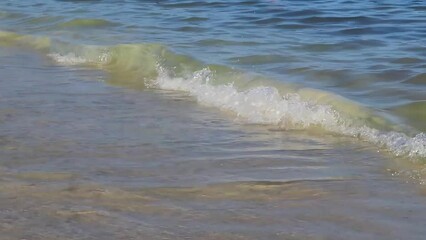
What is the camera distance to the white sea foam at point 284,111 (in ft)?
16.9

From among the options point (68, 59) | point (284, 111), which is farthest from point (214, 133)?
point (68, 59)

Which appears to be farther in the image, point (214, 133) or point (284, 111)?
point (284, 111)

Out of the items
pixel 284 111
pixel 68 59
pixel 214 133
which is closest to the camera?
pixel 214 133

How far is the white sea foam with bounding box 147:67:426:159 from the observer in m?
5.15

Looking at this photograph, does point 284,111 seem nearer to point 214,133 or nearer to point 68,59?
point 214,133

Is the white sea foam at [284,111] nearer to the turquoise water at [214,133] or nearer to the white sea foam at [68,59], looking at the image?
the turquoise water at [214,133]

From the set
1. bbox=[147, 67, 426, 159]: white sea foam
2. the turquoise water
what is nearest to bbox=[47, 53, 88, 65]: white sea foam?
the turquoise water

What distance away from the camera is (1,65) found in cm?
854

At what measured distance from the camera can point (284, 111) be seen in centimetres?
615

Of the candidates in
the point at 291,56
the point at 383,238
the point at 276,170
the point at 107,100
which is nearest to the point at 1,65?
the point at 107,100

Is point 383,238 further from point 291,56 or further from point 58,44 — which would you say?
point 58,44

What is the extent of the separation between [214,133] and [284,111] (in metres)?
0.78

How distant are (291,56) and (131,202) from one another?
15.8ft

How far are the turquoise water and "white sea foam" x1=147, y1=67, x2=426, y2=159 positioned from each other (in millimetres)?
15
